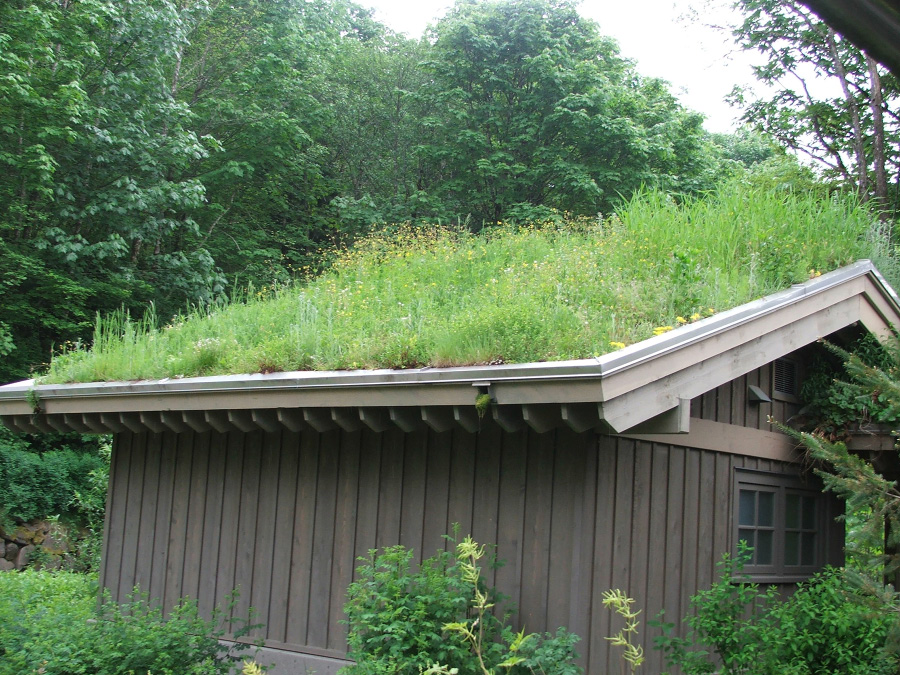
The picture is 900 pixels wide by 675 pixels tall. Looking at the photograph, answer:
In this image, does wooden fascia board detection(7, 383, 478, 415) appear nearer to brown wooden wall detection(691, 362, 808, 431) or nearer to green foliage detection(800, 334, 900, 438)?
brown wooden wall detection(691, 362, 808, 431)

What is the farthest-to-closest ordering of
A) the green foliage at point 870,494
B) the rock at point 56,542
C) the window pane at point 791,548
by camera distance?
the rock at point 56,542 < the window pane at point 791,548 < the green foliage at point 870,494

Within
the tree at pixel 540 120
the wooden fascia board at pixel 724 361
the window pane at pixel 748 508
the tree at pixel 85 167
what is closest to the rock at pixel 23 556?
the tree at pixel 85 167

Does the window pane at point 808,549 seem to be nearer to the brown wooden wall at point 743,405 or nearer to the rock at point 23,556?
the brown wooden wall at point 743,405

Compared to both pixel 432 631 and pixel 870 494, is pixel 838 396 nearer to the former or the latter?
pixel 870 494

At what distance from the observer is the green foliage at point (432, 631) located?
4652 millimetres

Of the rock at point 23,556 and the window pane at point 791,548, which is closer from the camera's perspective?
the window pane at point 791,548

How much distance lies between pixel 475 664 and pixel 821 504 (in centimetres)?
468

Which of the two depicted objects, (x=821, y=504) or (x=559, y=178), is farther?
(x=559, y=178)

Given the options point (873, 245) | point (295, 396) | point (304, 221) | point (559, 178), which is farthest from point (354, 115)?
point (295, 396)

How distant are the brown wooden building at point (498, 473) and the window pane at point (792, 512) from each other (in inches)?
1.0

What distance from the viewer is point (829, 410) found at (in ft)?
24.6

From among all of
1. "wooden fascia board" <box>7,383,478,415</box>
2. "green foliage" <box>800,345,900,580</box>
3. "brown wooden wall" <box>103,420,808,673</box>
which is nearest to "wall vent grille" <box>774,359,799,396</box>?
"brown wooden wall" <box>103,420,808,673</box>

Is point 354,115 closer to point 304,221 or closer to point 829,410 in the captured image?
point 304,221

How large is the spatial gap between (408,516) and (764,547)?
10.9 ft
